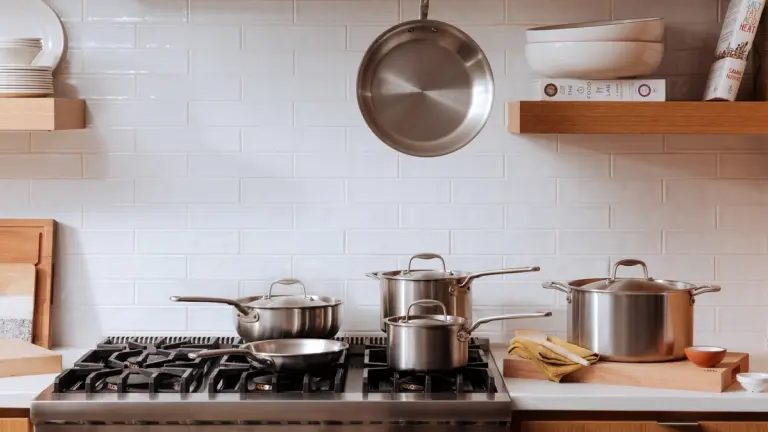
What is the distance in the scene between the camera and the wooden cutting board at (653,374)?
2.52 m

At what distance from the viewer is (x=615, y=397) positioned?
96.9 inches

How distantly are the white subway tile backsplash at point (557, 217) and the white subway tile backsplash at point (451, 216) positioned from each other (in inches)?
1.7

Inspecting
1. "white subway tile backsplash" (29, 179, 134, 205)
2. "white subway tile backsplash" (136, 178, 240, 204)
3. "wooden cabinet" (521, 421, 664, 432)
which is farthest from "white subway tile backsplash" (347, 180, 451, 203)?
"wooden cabinet" (521, 421, 664, 432)

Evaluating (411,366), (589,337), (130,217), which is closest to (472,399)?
(411,366)

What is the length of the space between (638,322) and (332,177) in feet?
3.46

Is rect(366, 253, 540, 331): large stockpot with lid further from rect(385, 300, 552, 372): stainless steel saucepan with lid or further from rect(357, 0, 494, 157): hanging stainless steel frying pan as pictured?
rect(357, 0, 494, 157): hanging stainless steel frying pan

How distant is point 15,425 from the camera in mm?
2498

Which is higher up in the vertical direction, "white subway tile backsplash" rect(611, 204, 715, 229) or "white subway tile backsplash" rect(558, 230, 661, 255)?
"white subway tile backsplash" rect(611, 204, 715, 229)

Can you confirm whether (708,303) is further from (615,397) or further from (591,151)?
(615,397)

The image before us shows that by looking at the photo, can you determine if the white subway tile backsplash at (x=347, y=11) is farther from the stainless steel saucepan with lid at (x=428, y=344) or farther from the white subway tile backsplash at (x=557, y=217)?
the stainless steel saucepan with lid at (x=428, y=344)

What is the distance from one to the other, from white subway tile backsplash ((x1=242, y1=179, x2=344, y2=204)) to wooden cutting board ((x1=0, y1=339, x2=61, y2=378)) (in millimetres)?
765

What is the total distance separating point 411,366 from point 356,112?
3.01ft

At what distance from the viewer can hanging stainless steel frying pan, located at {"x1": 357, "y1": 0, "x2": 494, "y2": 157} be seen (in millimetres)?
2928

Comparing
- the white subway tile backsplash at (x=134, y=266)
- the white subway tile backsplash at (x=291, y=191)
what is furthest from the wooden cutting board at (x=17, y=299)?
the white subway tile backsplash at (x=291, y=191)
